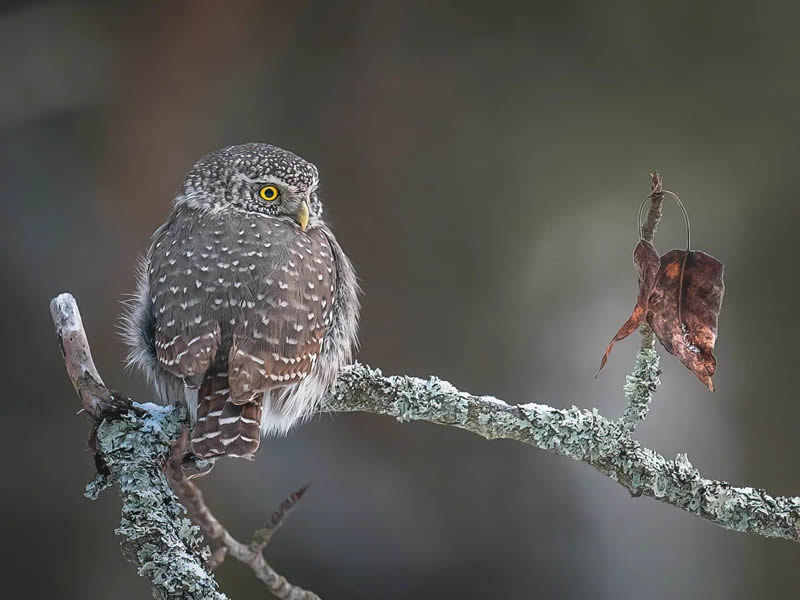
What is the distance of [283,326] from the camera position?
6.55 feet

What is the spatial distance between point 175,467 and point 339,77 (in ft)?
7.47

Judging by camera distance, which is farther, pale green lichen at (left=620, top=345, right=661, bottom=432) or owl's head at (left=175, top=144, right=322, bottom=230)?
owl's head at (left=175, top=144, right=322, bottom=230)

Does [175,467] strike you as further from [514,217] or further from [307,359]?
[514,217]

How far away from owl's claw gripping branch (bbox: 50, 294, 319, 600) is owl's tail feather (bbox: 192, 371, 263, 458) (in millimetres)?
86

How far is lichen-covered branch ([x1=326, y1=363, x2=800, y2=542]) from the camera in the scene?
190cm

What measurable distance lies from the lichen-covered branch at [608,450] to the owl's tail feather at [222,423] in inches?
13.3

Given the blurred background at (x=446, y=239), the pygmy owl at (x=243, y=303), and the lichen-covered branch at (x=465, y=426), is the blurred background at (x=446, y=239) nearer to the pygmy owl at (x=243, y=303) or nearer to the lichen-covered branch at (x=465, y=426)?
the pygmy owl at (x=243, y=303)

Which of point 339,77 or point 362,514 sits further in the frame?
point 339,77

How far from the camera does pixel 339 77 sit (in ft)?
12.8

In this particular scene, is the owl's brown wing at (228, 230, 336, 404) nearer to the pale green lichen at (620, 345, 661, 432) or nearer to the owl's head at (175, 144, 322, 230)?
the owl's head at (175, 144, 322, 230)

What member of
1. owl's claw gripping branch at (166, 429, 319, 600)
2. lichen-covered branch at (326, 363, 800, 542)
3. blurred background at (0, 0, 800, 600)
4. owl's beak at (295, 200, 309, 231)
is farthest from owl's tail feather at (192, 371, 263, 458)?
blurred background at (0, 0, 800, 600)

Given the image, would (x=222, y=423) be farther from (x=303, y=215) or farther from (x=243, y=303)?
(x=303, y=215)

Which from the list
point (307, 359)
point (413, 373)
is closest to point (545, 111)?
point (413, 373)

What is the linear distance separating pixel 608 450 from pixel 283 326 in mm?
701
